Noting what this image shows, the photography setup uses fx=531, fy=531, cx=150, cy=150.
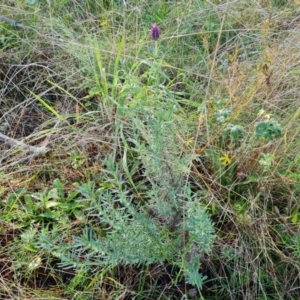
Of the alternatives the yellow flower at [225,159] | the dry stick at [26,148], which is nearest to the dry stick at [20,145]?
the dry stick at [26,148]

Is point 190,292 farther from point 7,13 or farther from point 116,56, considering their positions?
point 7,13

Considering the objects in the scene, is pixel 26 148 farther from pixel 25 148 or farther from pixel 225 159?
pixel 225 159

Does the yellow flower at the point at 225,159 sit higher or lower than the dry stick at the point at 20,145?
higher

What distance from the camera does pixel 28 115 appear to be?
1875 millimetres

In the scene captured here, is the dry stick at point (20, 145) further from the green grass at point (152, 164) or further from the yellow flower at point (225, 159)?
the yellow flower at point (225, 159)

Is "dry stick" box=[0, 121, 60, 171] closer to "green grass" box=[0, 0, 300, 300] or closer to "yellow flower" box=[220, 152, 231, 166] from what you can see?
"green grass" box=[0, 0, 300, 300]

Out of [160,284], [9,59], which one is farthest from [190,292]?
[9,59]

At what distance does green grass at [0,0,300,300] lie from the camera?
1.33m

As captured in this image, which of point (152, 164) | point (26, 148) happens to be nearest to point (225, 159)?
point (152, 164)

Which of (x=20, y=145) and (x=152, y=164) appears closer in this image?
(x=152, y=164)

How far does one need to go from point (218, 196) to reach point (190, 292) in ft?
0.93

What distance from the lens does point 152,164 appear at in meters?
1.33

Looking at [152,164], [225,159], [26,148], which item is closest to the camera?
[152,164]

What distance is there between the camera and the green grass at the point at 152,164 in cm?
133
